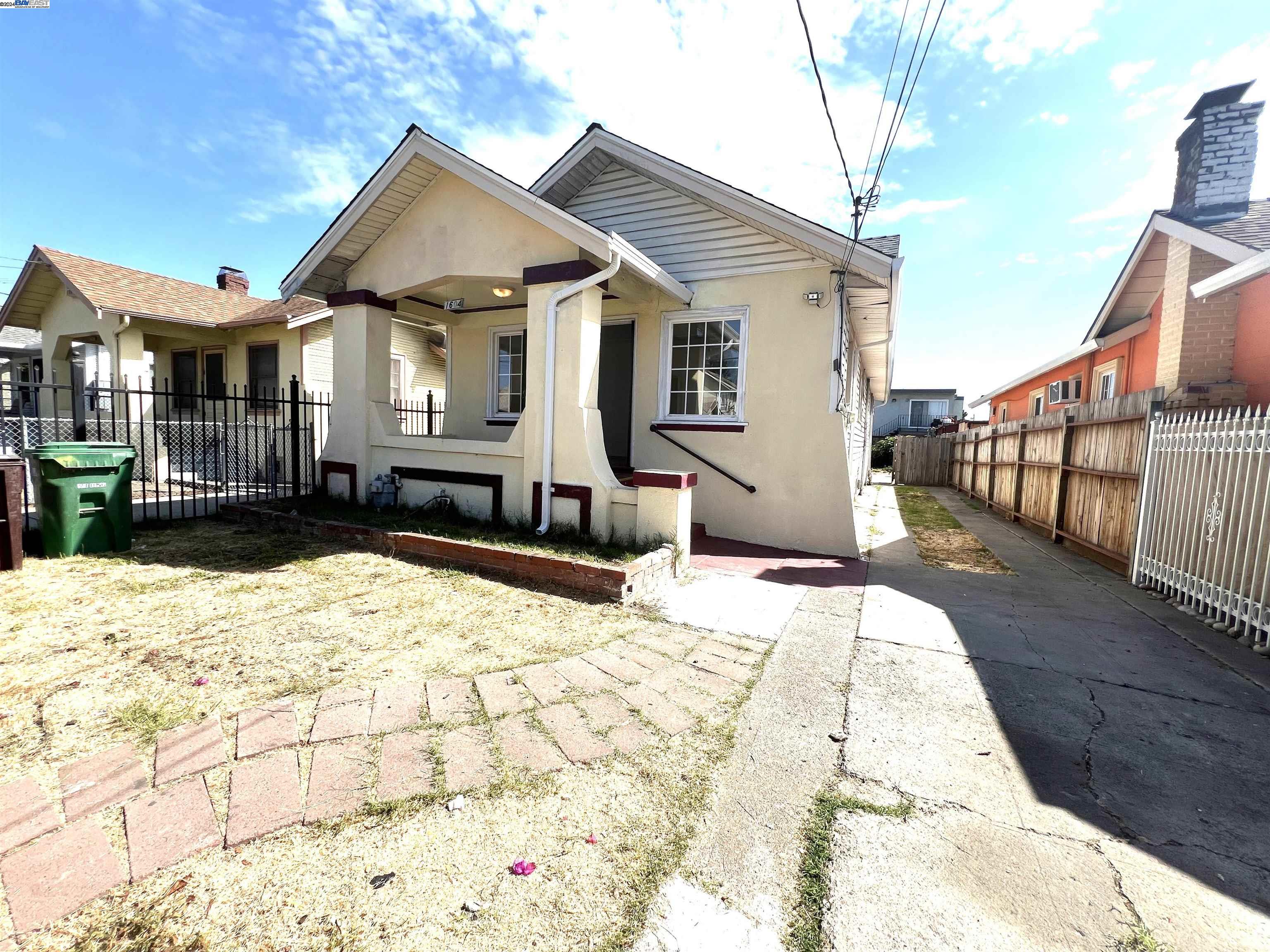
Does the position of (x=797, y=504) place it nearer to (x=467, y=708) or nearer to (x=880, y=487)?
(x=467, y=708)

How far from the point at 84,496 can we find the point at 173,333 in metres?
11.1

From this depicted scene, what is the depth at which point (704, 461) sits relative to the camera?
7055 mm

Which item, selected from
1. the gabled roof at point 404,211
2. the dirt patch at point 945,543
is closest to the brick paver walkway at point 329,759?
the gabled roof at point 404,211

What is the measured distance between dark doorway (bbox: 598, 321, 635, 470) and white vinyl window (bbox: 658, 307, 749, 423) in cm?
101

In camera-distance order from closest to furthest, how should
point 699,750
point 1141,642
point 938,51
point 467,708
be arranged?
point 699,750 < point 467,708 < point 1141,642 < point 938,51

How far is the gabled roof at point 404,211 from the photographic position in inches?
214

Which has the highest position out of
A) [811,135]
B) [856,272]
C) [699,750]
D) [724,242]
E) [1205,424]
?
[811,135]

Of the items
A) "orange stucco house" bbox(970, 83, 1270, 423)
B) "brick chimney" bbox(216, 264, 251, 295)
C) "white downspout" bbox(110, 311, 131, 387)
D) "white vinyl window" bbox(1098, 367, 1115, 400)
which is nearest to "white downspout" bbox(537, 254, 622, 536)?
"orange stucco house" bbox(970, 83, 1270, 423)

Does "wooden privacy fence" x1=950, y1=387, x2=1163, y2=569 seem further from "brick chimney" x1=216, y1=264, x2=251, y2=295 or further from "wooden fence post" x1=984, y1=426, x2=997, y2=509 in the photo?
"brick chimney" x1=216, y1=264, x2=251, y2=295

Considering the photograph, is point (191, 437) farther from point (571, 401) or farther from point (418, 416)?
point (571, 401)

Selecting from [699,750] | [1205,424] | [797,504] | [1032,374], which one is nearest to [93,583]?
[699,750]

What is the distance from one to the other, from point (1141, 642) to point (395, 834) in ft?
17.1

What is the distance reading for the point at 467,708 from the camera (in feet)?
8.63

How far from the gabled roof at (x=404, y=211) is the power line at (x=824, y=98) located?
2224mm
